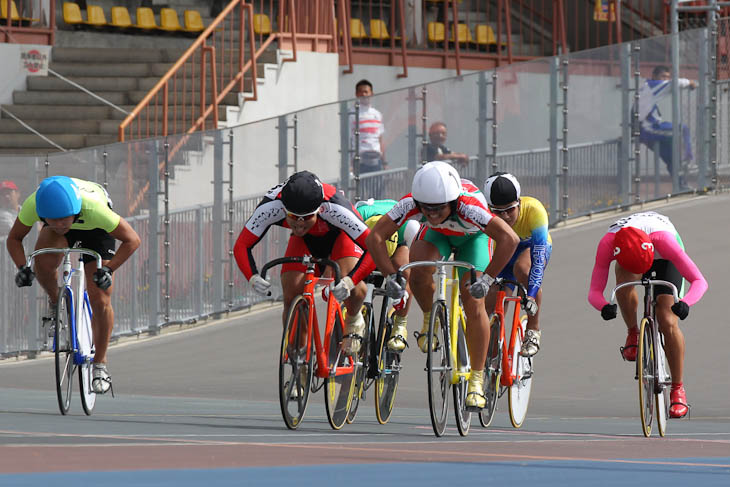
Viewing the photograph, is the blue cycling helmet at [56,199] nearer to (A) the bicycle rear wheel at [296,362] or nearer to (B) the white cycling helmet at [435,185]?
(A) the bicycle rear wheel at [296,362]

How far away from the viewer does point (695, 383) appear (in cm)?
1271

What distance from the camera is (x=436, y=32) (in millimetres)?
26703

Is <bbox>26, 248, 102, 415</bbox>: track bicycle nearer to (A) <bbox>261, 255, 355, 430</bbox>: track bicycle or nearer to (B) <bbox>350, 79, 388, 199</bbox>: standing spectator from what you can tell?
(A) <bbox>261, 255, 355, 430</bbox>: track bicycle

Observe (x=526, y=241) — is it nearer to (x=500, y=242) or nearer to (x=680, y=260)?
(x=680, y=260)

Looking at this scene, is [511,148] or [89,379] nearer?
[89,379]

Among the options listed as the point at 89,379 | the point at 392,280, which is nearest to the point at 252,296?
the point at 89,379

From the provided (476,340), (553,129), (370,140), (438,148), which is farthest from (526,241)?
(553,129)

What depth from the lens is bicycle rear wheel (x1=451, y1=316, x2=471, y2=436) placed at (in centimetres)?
845

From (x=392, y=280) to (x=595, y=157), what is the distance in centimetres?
1054

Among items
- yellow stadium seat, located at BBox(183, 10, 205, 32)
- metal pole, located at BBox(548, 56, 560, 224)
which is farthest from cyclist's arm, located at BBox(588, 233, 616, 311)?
yellow stadium seat, located at BBox(183, 10, 205, 32)

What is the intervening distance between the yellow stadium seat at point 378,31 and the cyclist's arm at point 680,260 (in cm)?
1696

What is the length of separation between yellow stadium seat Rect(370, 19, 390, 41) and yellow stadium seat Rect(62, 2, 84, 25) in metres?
4.95

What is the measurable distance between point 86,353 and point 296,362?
175cm

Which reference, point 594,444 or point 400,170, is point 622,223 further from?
point 400,170
